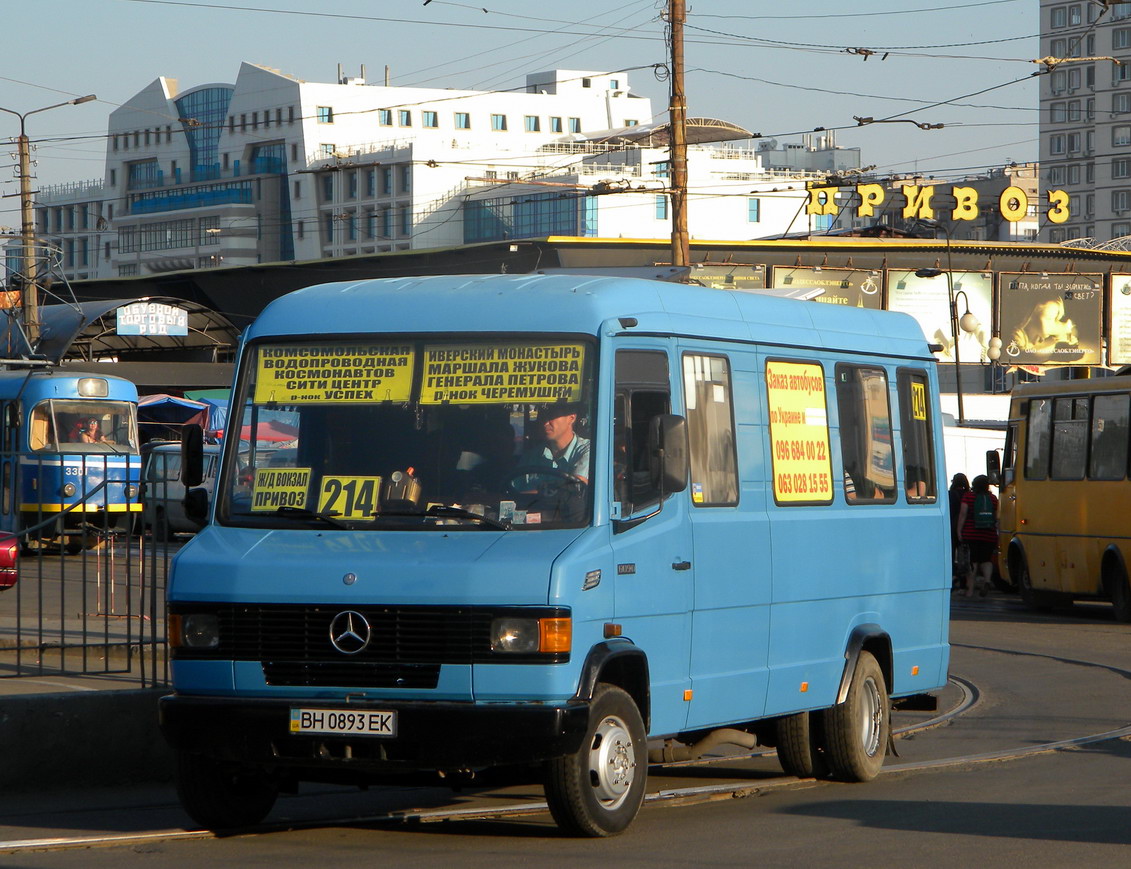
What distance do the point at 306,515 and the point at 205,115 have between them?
137166 mm

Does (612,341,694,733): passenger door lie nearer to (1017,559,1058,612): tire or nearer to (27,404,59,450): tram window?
(1017,559,1058,612): tire

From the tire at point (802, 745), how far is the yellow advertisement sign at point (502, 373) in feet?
8.43

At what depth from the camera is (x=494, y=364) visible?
25.7 ft

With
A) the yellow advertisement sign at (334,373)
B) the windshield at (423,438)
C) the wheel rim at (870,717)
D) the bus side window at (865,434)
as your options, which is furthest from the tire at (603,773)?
the bus side window at (865,434)

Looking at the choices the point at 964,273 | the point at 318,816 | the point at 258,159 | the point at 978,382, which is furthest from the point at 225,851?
the point at 258,159

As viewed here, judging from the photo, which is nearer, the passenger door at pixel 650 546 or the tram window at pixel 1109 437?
the passenger door at pixel 650 546

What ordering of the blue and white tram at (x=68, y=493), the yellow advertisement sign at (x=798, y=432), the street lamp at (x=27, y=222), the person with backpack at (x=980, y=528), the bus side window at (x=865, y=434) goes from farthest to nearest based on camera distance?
the street lamp at (x=27, y=222) → the person with backpack at (x=980, y=528) → the blue and white tram at (x=68, y=493) → the bus side window at (x=865, y=434) → the yellow advertisement sign at (x=798, y=432)

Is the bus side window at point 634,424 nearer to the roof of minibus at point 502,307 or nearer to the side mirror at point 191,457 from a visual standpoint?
the roof of minibus at point 502,307

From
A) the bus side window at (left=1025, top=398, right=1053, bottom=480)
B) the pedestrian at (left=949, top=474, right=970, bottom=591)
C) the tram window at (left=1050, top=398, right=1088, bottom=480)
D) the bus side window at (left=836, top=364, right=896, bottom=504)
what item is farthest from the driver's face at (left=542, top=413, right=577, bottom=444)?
the pedestrian at (left=949, top=474, right=970, bottom=591)

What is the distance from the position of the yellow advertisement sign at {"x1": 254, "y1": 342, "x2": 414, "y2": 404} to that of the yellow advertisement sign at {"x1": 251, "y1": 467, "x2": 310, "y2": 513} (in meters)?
0.34

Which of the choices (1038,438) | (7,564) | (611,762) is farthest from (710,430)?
(1038,438)

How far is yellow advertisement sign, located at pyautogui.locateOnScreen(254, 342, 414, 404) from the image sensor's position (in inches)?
311

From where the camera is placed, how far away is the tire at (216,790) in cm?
779

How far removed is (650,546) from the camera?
7.79 meters
